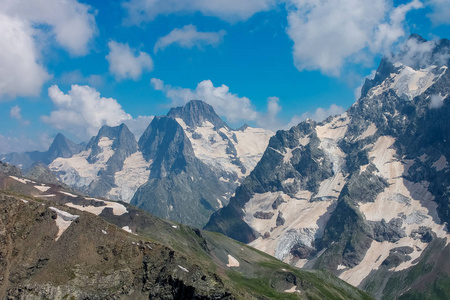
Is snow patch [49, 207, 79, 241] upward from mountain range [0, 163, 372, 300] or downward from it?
upward

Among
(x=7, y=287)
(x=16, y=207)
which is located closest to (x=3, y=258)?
(x=7, y=287)

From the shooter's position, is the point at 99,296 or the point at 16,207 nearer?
the point at 99,296

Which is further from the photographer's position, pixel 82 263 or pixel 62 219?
pixel 62 219

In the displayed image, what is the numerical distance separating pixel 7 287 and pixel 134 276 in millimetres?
39423

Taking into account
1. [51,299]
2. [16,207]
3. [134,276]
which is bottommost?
[51,299]

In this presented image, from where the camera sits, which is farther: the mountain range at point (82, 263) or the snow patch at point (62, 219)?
the snow patch at point (62, 219)

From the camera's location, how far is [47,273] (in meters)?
131

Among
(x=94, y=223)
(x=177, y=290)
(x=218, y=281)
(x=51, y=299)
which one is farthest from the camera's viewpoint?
(x=94, y=223)

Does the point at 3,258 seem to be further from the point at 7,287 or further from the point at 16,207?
the point at 16,207

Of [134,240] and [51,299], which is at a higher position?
[134,240]

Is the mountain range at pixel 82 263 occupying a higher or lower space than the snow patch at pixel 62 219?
lower

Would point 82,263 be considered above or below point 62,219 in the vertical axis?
below

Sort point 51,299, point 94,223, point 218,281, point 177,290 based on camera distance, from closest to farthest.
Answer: point 51,299 → point 177,290 → point 218,281 → point 94,223

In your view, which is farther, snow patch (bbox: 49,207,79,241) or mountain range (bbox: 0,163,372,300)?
snow patch (bbox: 49,207,79,241)
